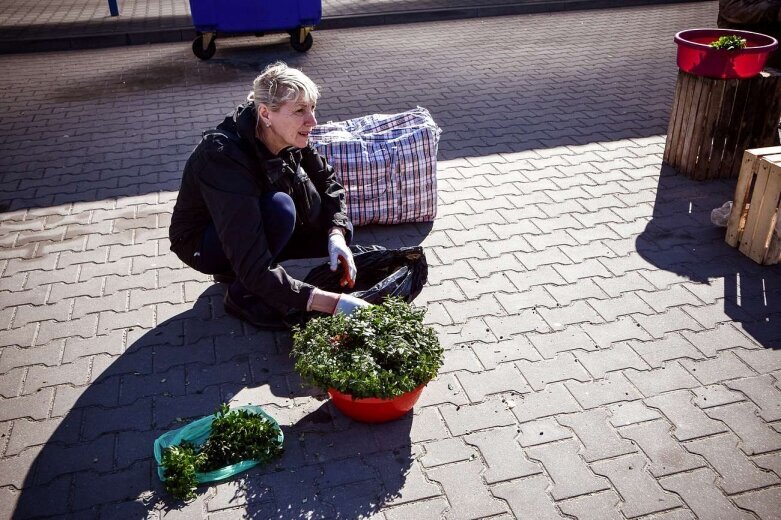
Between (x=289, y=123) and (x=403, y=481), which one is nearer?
(x=403, y=481)

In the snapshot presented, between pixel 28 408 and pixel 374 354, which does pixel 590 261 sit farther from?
pixel 28 408

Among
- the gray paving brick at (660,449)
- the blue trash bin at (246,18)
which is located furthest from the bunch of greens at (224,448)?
the blue trash bin at (246,18)

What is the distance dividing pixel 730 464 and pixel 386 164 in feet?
9.01

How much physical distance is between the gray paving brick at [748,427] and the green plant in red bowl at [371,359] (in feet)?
4.51

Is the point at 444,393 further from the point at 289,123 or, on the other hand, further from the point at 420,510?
the point at 289,123

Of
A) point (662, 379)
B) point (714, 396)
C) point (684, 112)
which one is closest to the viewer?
point (714, 396)

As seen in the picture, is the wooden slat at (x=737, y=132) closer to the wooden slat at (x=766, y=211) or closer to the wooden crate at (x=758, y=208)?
the wooden crate at (x=758, y=208)

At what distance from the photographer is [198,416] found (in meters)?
3.31

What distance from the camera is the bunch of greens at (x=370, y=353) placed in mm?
2945

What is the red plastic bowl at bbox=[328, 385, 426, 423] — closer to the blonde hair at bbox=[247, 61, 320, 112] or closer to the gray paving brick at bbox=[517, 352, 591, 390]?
the gray paving brick at bbox=[517, 352, 591, 390]

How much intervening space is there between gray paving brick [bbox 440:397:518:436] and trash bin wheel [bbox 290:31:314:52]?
741cm

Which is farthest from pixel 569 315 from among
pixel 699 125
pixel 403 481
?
pixel 699 125

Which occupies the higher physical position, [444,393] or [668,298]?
[668,298]

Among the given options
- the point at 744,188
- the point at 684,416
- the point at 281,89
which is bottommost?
the point at 684,416
